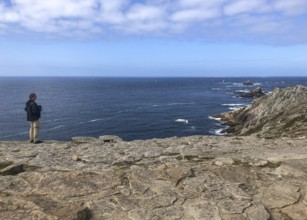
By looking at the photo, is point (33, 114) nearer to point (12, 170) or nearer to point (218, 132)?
point (12, 170)

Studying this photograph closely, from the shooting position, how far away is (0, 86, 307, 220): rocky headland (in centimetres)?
883

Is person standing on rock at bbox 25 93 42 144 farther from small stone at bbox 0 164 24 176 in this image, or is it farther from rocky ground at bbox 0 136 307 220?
small stone at bbox 0 164 24 176

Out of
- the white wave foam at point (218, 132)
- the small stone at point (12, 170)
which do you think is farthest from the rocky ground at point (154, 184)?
the white wave foam at point (218, 132)

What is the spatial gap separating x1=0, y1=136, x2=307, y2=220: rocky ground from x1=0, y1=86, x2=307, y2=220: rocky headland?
0.08 feet

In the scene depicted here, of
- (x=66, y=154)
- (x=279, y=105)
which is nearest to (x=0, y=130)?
(x=279, y=105)

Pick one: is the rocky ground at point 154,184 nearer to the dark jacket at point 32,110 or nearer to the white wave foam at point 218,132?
the dark jacket at point 32,110

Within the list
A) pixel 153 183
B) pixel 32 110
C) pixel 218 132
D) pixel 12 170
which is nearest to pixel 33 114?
pixel 32 110

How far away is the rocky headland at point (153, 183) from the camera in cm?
883

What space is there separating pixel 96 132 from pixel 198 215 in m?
63.9

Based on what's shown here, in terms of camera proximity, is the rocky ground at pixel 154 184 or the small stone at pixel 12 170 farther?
the small stone at pixel 12 170

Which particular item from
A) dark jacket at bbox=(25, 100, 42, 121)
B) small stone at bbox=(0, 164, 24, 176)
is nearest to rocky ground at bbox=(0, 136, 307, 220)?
small stone at bbox=(0, 164, 24, 176)

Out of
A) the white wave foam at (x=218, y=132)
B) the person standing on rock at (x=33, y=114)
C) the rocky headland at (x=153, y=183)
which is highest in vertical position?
the person standing on rock at (x=33, y=114)

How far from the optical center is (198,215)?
8.80 m

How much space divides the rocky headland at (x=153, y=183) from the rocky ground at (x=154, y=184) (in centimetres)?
2
